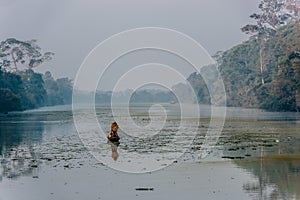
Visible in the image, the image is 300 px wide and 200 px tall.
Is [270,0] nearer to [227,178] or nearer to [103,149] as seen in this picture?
[103,149]

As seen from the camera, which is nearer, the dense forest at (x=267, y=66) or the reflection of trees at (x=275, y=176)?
the reflection of trees at (x=275, y=176)

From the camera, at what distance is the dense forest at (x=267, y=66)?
254ft

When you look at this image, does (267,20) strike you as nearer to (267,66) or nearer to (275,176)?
(267,66)

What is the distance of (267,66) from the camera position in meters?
101

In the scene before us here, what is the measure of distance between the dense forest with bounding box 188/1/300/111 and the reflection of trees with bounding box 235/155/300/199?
52.9 meters

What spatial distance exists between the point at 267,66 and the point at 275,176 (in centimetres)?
8355

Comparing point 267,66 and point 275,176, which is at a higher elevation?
point 267,66

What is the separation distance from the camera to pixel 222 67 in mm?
129750

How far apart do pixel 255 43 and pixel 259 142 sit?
263ft

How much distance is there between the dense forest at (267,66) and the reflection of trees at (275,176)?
52.9 meters

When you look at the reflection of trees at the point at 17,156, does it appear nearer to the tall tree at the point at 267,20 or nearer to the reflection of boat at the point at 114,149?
the reflection of boat at the point at 114,149

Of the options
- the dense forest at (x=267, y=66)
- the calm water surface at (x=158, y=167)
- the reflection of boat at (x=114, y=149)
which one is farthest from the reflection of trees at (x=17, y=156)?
the dense forest at (x=267, y=66)

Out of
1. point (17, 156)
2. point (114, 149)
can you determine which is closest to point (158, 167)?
point (114, 149)

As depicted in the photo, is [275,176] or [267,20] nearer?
[275,176]
